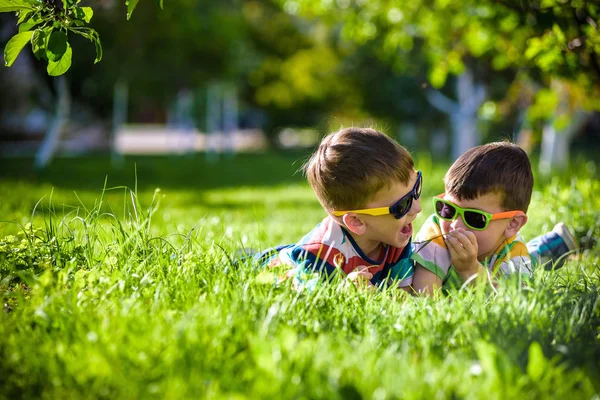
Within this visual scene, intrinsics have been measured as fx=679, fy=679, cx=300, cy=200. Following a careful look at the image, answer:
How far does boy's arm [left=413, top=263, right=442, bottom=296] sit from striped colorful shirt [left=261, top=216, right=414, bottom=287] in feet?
0.10

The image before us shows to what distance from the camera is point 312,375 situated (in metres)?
1.86

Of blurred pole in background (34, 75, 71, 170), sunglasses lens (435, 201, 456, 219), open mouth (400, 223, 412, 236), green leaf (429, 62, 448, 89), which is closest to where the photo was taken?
open mouth (400, 223, 412, 236)

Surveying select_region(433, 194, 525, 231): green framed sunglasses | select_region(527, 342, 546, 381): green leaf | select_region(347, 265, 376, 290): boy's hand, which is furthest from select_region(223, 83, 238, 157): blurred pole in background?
select_region(527, 342, 546, 381): green leaf

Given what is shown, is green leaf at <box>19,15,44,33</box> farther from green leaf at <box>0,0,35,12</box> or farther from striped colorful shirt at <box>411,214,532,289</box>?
striped colorful shirt at <box>411,214,532,289</box>

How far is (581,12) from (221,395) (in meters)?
4.11

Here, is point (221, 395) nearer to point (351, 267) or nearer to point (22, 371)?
point (22, 371)

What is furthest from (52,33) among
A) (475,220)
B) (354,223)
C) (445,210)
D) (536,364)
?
(536,364)

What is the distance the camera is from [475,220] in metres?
3.19

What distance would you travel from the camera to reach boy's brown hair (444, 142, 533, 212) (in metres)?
3.22

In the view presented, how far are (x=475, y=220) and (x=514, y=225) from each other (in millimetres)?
235

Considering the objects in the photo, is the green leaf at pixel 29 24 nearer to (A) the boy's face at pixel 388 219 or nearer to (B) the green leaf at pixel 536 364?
(A) the boy's face at pixel 388 219

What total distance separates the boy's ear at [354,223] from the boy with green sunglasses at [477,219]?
30cm

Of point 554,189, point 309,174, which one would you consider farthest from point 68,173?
point 309,174

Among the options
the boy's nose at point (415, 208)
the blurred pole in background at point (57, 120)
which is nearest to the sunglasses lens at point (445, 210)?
the boy's nose at point (415, 208)
